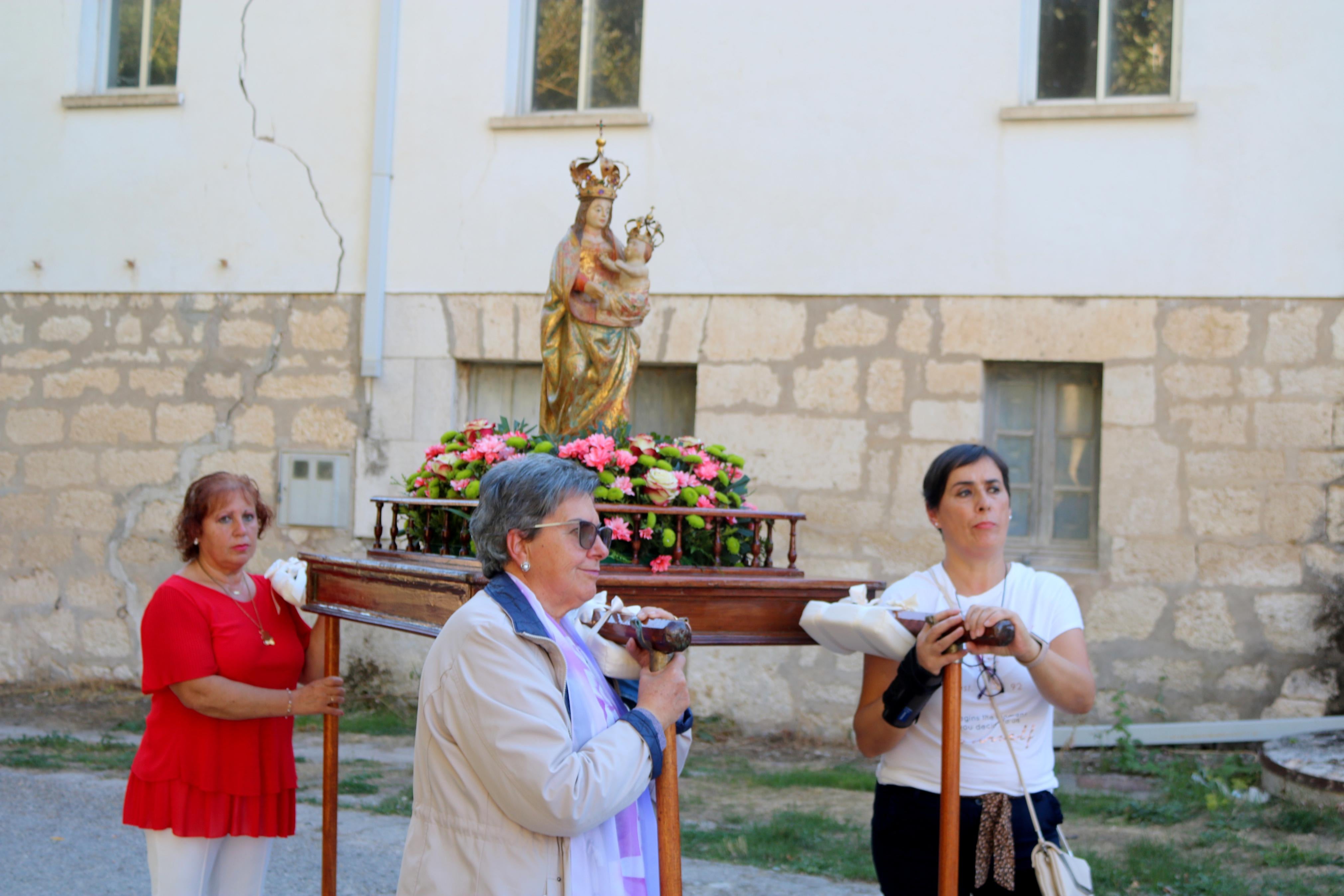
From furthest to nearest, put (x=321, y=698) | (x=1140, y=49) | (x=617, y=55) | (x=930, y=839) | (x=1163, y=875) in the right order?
(x=617, y=55), (x=1140, y=49), (x=1163, y=875), (x=321, y=698), (x=930, y=839)

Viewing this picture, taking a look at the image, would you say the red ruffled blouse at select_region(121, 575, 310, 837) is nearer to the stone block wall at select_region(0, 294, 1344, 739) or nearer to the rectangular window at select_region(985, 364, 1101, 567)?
the stone block wall at select_region(0, 294, 1344, 739)

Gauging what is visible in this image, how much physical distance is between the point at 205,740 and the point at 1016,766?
72.5 inches

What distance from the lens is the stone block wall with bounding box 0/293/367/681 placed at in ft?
25.7

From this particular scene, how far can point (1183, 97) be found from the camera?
6746 millimetres

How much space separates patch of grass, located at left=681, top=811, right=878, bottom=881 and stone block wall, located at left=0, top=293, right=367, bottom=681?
336 centimetres

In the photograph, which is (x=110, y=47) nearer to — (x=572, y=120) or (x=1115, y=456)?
(x=572, y=120)

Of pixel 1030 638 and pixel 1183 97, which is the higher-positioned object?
pixel 1183 97

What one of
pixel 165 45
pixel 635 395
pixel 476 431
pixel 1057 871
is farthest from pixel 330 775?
pixel 165 45

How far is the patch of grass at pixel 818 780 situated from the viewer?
623 cm

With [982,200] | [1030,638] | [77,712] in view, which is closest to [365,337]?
[77,712]

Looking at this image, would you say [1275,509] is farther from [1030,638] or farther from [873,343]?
[1030,638]

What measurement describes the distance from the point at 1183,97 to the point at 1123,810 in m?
3.60

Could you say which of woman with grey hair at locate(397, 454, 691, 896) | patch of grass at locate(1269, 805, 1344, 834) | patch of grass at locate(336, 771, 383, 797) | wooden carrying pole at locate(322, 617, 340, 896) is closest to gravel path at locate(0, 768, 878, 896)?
patch of grass at locate(336, 771, 383, 797)

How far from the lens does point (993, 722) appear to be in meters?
2.65
